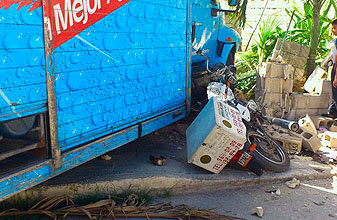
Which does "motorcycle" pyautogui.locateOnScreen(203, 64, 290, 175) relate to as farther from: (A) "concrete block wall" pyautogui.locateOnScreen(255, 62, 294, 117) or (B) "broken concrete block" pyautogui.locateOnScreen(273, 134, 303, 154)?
(A) "concrete block wall" pyautogui.locateOnScreen(255, 62, 294, 117)

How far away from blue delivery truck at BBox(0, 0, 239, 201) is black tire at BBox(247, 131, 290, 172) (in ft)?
3.65

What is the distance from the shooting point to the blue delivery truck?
238cm

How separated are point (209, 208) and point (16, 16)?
242 centimetres

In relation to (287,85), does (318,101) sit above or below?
below

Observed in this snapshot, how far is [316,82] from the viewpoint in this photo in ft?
24.0

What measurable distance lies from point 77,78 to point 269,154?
2722mm

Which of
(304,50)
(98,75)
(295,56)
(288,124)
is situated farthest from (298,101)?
(98,75)

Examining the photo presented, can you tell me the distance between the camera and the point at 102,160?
4000 mm

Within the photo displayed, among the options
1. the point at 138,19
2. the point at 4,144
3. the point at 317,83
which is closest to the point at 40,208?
the point at 4,144

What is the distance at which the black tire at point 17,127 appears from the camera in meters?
2.50

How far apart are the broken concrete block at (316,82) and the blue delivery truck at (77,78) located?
155 inches

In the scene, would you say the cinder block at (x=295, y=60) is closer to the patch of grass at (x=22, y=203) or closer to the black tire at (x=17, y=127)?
the patch of grass at (x=22, y=203)

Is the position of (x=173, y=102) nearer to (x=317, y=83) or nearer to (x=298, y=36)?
(x=317, y=83)

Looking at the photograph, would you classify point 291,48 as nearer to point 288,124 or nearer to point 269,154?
point 288,124
